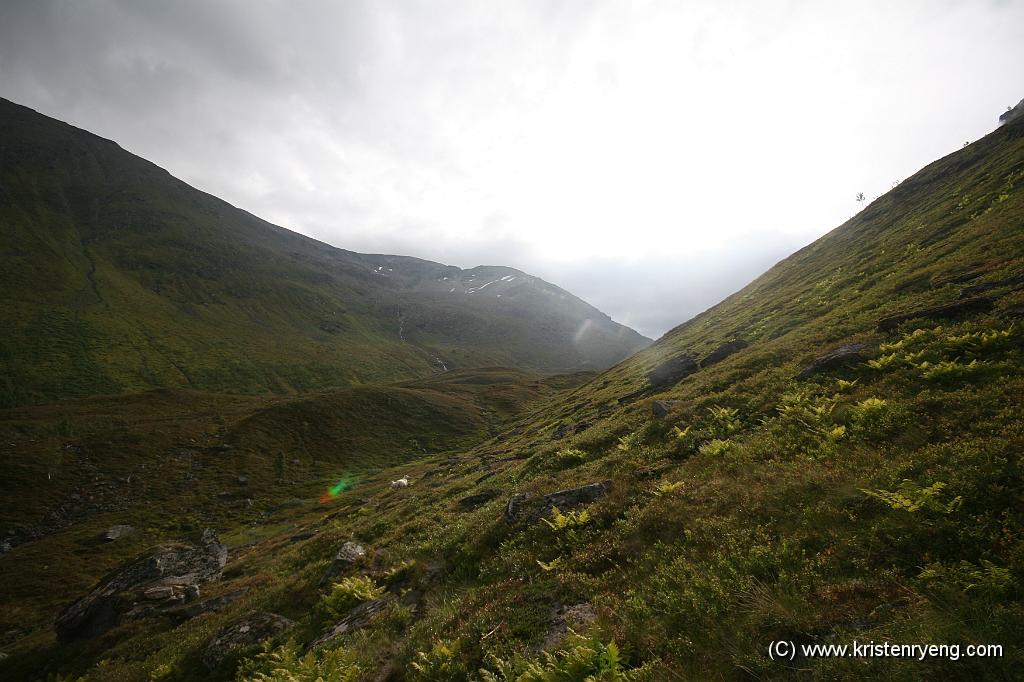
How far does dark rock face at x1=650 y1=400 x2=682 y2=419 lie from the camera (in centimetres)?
2088

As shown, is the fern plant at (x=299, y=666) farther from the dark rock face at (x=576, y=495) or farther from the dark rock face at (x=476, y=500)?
the dark rock face at (x=476, y=500)

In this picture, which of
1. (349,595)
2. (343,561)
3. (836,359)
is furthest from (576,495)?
(836,359)

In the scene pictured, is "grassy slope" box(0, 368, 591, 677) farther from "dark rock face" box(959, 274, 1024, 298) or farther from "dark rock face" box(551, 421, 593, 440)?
"dark rock face" box(959, 274, 1024, 298)

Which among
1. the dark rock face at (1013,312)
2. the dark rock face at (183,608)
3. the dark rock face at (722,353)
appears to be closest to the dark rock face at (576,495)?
the dark rock face at (1013,312)

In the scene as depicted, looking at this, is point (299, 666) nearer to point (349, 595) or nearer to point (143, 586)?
A: point (349, 595)

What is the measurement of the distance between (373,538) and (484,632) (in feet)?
48.1

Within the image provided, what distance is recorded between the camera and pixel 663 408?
21.2 meters

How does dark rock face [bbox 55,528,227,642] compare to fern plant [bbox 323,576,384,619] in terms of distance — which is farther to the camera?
dark rock face [bbox 55,528,227,642]

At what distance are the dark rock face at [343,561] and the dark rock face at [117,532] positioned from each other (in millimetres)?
39631

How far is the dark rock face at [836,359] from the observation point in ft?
56.6

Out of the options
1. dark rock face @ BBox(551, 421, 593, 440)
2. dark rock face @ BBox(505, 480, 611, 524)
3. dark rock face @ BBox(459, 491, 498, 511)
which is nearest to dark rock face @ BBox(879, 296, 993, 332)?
dark rock face @ BBox(505, 480, 611, 524)

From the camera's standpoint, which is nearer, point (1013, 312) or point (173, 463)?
point (1013, 312)

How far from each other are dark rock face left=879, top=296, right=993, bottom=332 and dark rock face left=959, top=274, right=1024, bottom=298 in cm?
137

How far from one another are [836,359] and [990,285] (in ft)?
27.5
